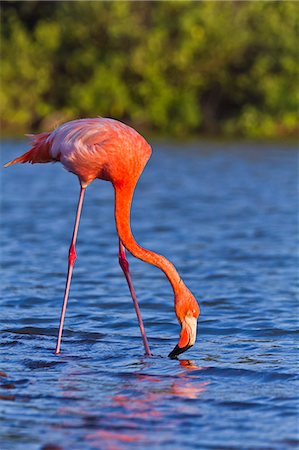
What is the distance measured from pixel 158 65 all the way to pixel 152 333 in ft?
97.2

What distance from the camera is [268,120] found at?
3609 centimetres

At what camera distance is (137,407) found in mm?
5297

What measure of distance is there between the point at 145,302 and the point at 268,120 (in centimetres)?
2826

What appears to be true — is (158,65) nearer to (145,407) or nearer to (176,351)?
(176,351)

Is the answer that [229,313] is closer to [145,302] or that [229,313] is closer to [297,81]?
[145,302]

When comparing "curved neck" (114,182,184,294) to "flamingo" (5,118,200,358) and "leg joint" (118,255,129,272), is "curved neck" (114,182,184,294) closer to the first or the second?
"flamingo" (5,118,200,358)

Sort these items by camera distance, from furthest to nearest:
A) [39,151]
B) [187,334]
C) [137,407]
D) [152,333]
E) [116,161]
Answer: [152,333]
[39,151]
[116,161]
[187,334]
[137,407]

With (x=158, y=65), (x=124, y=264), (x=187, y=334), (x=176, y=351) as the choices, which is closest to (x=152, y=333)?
(x=124, y=264)

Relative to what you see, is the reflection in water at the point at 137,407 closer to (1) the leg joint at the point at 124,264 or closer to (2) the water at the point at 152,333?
(2) the water at the point at 152,333

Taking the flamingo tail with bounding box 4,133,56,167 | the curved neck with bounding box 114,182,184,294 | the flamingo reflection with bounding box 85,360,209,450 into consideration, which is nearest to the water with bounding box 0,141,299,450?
the flamingo reflection with bounding box 85,360,209,450

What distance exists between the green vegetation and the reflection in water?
2993cm

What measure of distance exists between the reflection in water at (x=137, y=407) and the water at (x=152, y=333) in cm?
1

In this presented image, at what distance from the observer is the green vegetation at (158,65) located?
35.7m

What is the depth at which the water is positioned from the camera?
494 cm
